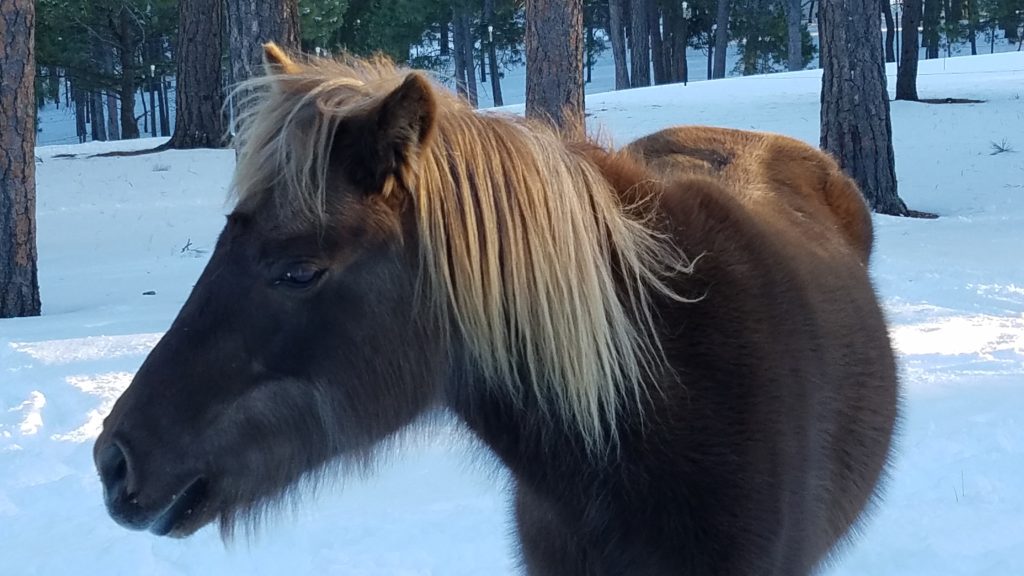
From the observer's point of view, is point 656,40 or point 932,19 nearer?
point 656,40

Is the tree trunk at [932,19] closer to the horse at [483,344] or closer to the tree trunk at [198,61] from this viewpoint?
the tree trunk at [198,61]

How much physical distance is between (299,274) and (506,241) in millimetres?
410

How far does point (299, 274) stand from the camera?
1.99 m

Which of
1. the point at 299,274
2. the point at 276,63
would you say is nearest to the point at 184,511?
the point at 299,274

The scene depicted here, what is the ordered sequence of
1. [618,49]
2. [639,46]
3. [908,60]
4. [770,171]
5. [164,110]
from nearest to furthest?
[770,171] < [908,60] < [618,49] < [639,46] < [164,110]

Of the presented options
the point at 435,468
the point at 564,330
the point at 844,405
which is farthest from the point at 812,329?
the point at 435,468

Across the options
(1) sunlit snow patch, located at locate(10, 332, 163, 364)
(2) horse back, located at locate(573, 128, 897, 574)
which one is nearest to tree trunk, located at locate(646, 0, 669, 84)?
(1) sunlit snow patch, located at locate(10, 332, 163, 364)

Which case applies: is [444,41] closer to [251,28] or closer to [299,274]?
[251,28]

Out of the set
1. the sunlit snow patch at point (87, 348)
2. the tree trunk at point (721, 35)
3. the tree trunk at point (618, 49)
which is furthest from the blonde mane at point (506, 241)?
the tree trunk at point (721, 35)

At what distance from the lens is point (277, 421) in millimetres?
2059

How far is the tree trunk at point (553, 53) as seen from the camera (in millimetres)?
8875

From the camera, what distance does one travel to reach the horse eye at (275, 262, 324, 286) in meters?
1.98

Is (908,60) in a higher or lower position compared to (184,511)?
higher

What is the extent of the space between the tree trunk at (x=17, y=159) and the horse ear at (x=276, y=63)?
→ 5605mm
